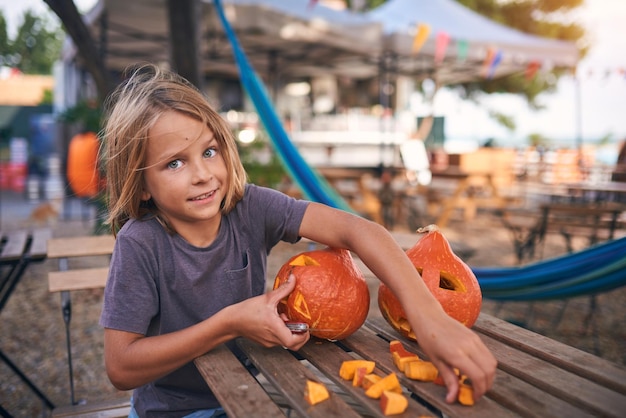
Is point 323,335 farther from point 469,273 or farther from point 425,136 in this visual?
point 425,136

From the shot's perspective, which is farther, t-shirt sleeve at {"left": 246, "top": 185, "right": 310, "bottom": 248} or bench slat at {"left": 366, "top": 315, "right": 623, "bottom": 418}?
t-shirt sleeve at {"left": 246, "top": 185, "right": 310, "bottom": 248}

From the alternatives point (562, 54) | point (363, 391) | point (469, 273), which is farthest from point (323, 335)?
point (562, 54)

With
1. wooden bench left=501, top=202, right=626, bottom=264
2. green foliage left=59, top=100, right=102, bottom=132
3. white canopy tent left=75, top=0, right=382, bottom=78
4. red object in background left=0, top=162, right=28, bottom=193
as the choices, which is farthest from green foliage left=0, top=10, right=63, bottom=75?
wooden bench left=501, top=202, right=626, bottom=264

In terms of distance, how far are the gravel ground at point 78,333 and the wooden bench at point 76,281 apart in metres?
0.31

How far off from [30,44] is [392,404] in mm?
39433

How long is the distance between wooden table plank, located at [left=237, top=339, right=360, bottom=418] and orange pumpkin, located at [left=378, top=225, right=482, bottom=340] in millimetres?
311

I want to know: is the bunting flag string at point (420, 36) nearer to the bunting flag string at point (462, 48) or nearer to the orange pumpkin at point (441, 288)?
the bunting flag string at point (462, 48)

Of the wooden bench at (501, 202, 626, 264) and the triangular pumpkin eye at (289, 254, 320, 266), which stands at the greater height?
the triangular pumpkin eye at (289, 254, 320, 266)

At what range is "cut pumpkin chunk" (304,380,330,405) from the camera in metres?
0.94

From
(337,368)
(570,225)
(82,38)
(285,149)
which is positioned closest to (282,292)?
(337,368)

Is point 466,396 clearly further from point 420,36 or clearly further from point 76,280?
point 420,36

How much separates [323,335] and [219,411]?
38cm

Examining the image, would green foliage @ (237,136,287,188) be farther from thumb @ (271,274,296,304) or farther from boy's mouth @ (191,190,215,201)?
thumb @ (271,274,296,304)

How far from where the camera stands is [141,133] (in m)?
1.28
